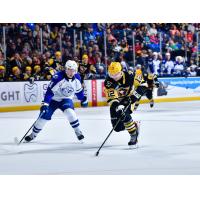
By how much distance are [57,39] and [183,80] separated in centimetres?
422

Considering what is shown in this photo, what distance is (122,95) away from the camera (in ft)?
20.2

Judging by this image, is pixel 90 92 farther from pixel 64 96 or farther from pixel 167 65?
pixel 64 96

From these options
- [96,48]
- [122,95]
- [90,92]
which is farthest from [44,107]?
[96,48]

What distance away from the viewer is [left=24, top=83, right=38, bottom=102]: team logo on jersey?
1275cm

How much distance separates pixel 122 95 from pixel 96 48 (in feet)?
27.3

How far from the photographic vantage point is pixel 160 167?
4.67 m

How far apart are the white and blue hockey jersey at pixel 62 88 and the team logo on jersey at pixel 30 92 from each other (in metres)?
6.31

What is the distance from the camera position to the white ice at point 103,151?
4.65m

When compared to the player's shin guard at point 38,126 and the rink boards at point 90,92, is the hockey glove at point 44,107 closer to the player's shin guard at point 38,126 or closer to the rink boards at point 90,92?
the player's shin guard at point 38,126

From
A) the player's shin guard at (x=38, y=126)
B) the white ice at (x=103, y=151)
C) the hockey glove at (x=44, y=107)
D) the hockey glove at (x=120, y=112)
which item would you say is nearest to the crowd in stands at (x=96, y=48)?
the white ice at (x=103, y=151)

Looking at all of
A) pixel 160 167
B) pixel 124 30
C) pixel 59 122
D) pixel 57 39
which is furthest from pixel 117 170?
pixel 124 30

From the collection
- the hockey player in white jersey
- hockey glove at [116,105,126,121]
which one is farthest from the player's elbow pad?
the hockey player in white jersey

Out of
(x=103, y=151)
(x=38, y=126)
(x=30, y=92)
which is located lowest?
(x=103, y=151)

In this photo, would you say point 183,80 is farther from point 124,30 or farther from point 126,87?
point 126,87
